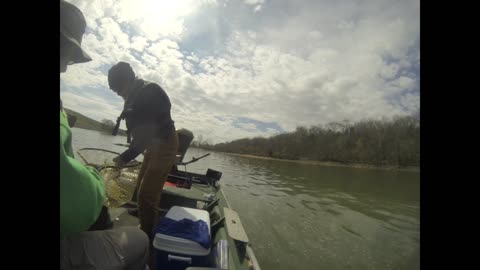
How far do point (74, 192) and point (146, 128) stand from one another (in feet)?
6.21

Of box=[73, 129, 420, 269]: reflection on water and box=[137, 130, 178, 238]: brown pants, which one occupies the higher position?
box=[137, 130, 178, 238]: brown pants

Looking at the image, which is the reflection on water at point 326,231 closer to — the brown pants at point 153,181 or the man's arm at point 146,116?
the man's arm at point 146,116

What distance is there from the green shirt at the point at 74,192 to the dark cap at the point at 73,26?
36cm

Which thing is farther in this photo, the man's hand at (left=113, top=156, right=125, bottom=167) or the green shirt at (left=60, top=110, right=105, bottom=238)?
the man's hand at (left=113, top=156, right=125, bottom=167)

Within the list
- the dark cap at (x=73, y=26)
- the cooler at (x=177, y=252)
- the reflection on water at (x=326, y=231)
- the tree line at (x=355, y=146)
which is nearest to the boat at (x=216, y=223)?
the cooler at (x=177, y=252)

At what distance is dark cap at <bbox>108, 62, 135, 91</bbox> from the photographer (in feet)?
8.91

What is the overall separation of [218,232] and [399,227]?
27.1ft

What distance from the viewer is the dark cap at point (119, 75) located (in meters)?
2.71

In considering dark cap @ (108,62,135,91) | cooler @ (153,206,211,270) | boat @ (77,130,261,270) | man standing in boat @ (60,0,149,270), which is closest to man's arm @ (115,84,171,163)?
dark cap @ (108,62,135,91)

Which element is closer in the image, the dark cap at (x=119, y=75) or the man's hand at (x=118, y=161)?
the dark cap at (x=119, y=75)

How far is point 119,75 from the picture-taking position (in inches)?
108

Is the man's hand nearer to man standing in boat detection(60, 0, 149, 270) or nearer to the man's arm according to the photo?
the man's arm

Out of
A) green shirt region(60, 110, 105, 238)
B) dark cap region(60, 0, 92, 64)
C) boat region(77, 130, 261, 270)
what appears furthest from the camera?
boat region(77, 130, 261, 270)
